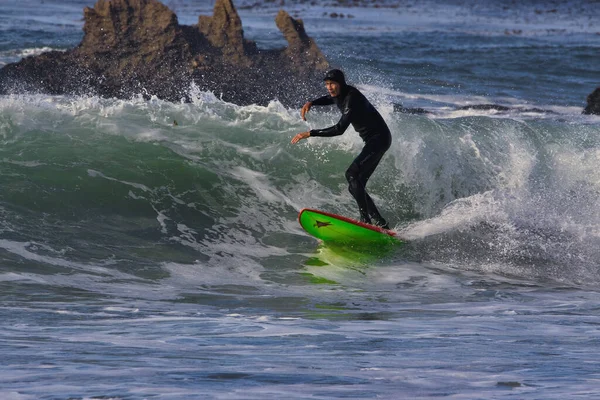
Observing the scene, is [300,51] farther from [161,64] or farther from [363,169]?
[363,169]

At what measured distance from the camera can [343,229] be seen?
951cm

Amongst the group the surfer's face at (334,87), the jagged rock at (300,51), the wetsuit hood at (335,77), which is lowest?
the jagged rock at (300,51)

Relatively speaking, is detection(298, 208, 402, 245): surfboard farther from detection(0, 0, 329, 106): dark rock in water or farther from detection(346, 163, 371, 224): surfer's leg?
detection(0, 0, 329, 106): dark rock in water

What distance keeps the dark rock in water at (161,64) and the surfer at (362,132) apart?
10109 mm

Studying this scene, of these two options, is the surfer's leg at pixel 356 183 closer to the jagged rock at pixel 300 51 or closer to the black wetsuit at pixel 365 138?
the black wetsuit at pixel 365 138

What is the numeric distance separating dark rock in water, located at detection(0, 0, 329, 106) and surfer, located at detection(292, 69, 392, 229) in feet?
33.2

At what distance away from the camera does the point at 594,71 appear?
27.4 m

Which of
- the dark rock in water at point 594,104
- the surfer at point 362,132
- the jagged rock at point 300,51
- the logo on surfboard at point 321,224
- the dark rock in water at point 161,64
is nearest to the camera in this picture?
the surfer at point 362,132

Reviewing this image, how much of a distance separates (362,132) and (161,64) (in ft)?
38.1

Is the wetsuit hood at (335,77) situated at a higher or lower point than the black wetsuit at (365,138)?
higher

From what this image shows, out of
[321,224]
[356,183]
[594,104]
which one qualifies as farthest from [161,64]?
[356,183]

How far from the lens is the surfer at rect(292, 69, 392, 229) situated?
9086 millimetres

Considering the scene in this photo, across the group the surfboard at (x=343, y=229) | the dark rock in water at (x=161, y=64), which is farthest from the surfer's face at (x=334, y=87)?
the dark rock in water at (x=161, y=64)

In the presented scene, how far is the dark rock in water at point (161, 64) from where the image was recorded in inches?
778
